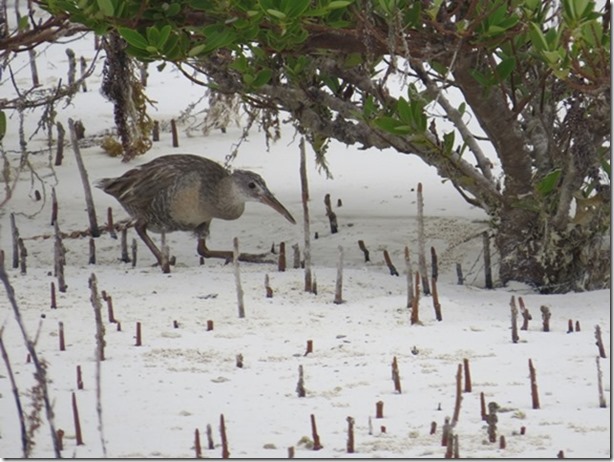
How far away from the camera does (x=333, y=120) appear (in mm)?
7703

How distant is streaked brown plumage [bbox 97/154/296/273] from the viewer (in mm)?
8211

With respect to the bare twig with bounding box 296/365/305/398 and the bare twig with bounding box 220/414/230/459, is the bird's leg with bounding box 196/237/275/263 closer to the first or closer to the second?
the bare twig with bounding box 296/365/305/398

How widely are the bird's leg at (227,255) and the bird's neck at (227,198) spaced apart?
210 mm

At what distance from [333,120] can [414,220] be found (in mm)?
1128

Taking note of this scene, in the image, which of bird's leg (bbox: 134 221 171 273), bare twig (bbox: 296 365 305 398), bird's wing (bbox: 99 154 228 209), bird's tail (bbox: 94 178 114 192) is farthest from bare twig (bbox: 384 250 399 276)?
bare twig (bbox: 296 365 305 398)

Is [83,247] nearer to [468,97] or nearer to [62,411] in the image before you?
[468,97]

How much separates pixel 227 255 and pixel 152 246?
0.45 meters

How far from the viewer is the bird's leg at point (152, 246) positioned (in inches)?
297

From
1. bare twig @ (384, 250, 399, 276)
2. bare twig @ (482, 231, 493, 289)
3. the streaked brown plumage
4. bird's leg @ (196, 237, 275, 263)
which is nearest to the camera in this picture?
bare twig @ (482, 231, 493, 289)

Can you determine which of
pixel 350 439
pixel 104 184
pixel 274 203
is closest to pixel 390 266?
pixel 274 203

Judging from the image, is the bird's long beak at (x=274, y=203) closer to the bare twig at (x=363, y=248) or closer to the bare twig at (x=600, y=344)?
the bare twig at (x=363, y=248)

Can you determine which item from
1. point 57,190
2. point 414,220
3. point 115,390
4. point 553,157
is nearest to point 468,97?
point 553,157

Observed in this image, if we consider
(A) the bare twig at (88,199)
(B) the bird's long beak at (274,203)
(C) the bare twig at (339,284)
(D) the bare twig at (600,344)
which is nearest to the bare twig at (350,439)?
(D) the bare twig at (600,344)

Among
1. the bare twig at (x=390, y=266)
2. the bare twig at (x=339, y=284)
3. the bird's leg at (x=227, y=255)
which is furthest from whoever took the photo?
the bird's leg at (x=227, y=255)
